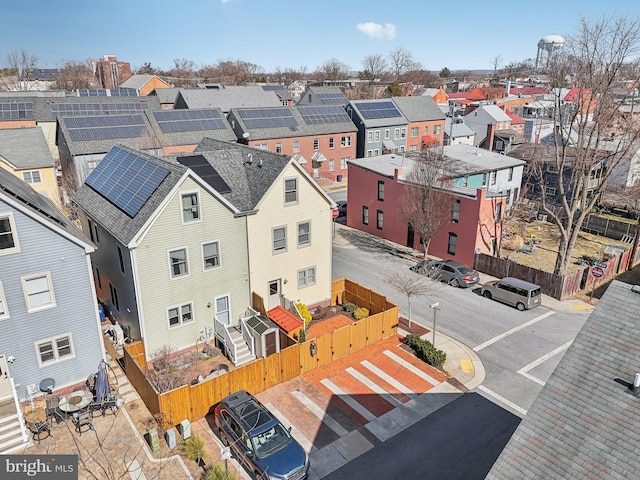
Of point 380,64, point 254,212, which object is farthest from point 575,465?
point 380,64

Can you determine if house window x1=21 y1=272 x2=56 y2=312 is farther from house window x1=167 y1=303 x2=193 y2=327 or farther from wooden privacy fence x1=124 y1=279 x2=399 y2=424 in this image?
house window x1=167 y1=303 x2=193 y2=327

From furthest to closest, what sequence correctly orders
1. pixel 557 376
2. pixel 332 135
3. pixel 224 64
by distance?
pixel 224 64
pixel 332 135
pixel 557 376

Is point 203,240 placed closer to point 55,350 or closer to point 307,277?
point 307,277

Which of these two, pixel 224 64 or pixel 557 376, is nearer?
pixel 557 376

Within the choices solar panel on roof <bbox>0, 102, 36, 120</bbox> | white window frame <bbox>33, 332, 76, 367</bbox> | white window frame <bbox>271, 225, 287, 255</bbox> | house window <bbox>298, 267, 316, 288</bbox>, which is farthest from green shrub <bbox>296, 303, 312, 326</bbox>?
solar panel on roof <bbox>0, 102, 36, 120</bbox>

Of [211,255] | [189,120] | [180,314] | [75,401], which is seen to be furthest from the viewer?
[189,120]

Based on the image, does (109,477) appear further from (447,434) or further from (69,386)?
(447,434)

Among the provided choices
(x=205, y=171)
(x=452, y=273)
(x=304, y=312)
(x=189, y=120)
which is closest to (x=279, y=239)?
(x=304, y=312)
